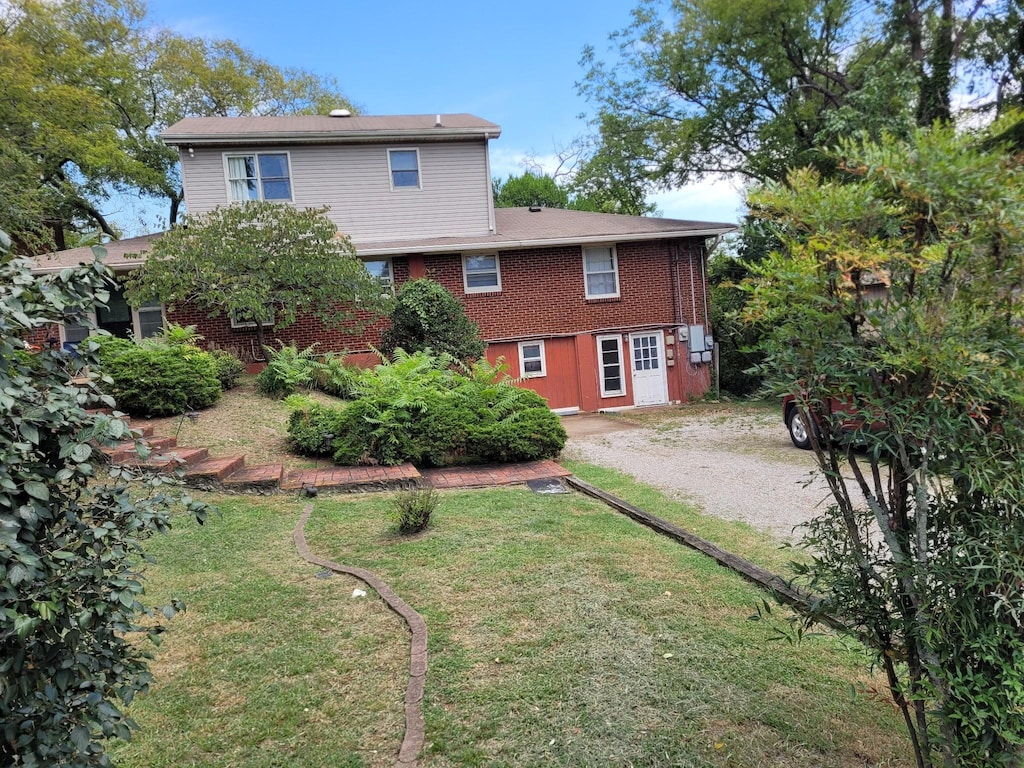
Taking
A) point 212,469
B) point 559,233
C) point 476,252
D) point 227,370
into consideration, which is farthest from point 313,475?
point 559,233

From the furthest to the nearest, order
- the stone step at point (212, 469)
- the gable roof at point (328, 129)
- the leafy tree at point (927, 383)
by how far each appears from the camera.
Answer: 1. the gable roof at point (328, 129)
2. the stone step at point (212, 469)
3. the leafy tree at point (927, 383)

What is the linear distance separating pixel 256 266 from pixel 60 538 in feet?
38.1

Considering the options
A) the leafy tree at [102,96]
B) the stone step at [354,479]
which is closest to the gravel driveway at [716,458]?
the stone step at [354,479]

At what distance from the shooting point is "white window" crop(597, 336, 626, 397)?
637 inches

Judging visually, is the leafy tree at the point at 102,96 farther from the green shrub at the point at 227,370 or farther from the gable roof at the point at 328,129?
the green shrub at the point at 227,370

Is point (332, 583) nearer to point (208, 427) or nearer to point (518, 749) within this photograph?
point (518, 749)

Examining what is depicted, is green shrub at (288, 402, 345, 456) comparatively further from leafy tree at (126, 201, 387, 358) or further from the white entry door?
the white entry door

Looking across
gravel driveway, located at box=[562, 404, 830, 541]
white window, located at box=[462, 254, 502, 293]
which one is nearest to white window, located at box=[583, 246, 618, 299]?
white window, located at box=[462, 254, 502, 293]

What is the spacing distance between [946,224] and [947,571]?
102 centimetres

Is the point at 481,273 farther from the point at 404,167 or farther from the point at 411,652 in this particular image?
the point at 411,652

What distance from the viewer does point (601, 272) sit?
16.3 meters

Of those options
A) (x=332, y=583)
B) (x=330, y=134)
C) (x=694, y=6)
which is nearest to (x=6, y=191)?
(x=330, y=134)

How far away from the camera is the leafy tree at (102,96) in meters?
18.8

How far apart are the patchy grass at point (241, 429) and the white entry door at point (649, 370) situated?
349 inches
